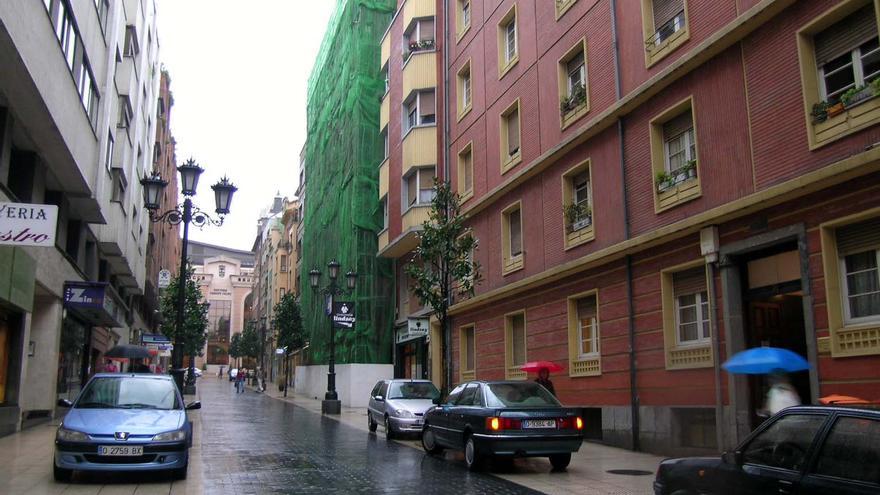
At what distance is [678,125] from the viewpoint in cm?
1486

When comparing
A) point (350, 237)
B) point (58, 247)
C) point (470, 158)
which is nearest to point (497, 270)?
point (470, 158)

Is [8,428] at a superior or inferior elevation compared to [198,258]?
inferior

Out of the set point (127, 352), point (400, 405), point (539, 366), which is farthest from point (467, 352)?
point (127, 352)

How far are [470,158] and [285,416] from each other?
11647 millimetres

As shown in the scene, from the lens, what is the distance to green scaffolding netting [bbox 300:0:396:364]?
34.4 metres

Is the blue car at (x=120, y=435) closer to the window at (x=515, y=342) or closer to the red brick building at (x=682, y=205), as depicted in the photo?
the red brick building at (x=682, y=205)

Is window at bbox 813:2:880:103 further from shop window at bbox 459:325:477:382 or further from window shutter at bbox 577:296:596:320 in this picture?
shop window at bbox 459:325:477:382

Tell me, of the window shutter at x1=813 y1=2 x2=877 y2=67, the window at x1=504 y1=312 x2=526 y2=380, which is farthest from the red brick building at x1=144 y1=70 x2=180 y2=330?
the window shutter at x1=813 y1=2 x2=877 y2=67

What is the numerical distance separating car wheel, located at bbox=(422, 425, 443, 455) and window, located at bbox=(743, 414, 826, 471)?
9747 mm

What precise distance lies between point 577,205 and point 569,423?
7574 mm

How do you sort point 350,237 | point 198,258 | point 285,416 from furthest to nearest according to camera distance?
point 198,258 < point 350,237 < point 285,416

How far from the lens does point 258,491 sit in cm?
979

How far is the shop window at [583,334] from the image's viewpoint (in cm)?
1719

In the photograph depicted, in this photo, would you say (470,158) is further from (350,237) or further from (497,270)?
(350,237)
